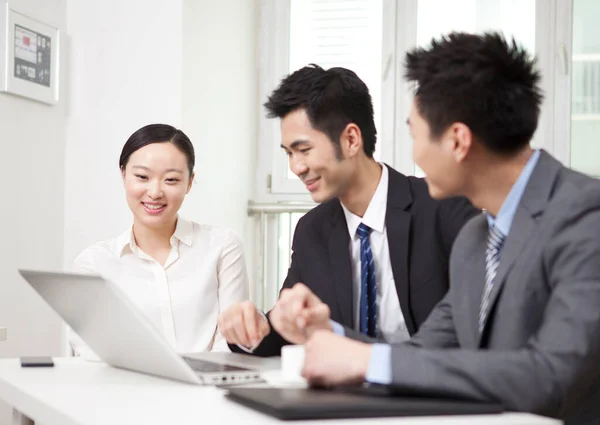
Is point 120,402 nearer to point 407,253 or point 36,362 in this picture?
point 36,362

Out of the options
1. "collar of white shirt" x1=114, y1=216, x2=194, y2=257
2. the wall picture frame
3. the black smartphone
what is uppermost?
the wall picture frame

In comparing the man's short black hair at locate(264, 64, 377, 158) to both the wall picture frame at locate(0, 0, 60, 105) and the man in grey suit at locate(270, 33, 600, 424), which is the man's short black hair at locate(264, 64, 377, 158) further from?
the wall picture frame at locate(0, 0, 60, 105)

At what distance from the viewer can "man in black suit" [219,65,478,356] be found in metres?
2.12

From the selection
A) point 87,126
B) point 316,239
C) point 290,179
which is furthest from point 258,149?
point 316,239

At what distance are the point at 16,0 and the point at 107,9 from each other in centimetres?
44

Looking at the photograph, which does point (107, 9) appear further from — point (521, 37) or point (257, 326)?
point (257, 326)

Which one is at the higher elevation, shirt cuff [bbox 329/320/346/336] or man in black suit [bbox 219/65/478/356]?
man in black suit [bbox 219/65/478/356]

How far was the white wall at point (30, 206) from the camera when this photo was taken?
3.21 meters

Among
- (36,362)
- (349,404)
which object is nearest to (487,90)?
(349,404)

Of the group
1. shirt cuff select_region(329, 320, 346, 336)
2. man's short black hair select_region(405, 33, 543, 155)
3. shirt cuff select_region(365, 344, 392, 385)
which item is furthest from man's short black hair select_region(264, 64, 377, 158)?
shirt cuff select_region(365, 344, 392, 385)

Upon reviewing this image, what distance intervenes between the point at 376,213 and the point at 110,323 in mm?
933

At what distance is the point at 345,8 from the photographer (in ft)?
13.0

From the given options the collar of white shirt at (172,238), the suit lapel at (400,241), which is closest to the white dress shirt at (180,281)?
the collar of white shirt at (172,238)

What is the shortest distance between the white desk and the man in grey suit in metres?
0.10
